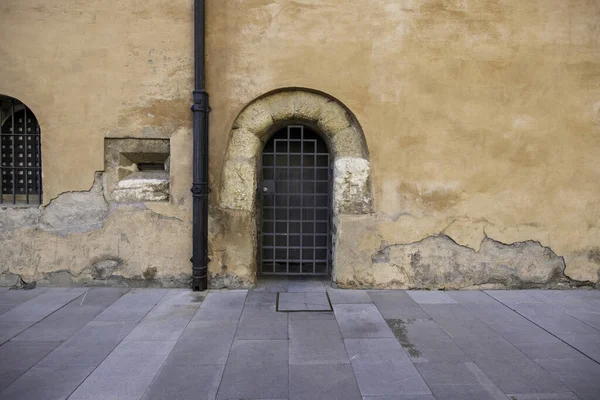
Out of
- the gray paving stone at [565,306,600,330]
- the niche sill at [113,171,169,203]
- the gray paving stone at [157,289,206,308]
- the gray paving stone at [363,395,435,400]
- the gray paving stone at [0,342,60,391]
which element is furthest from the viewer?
the niche sill at [113,171,169,203]

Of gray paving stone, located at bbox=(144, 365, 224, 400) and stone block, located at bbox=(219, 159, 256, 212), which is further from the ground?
stone block, located at bbox=(219, 159, 256, 212)

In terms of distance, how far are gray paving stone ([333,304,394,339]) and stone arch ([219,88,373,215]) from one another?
118cm

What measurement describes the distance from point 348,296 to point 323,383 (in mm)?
1763

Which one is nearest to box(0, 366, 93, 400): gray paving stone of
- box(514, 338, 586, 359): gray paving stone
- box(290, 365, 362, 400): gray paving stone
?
box(290, 365, 362, 400): gray paving stone

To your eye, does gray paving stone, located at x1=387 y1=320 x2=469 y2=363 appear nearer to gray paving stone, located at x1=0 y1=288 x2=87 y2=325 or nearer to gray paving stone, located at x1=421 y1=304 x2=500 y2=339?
gray paving stone, located at x1=421 y1=304 x2=500 y2=339

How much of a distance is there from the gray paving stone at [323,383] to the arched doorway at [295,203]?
2234 mm

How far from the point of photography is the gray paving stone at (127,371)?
7.60ft

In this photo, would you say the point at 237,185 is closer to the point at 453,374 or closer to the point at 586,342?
the point at 453,374

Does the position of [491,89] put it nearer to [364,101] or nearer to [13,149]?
[364,101]

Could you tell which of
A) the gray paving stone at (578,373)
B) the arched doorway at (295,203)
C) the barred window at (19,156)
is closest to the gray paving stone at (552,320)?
the gray paving stone at (578,373)

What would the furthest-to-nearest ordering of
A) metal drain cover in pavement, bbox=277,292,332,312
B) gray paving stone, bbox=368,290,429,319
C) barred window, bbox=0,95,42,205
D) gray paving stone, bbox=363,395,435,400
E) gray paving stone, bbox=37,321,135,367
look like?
barred window, bbox=0,95,42,205 → metal drain cover in pavement, bbox=277,292,332,312 → gray paving stone, bbox=368,290,429,319 → gray paving stone, bbox=37,321,135,367 → gray paving stone, bbox=363,395,435,400

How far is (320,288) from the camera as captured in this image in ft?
14.5

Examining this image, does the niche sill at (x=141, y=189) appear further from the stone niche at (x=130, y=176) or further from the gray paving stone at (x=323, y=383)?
the gray paving stone at (x=323, y=383)

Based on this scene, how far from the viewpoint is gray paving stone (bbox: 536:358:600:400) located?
2377mm
